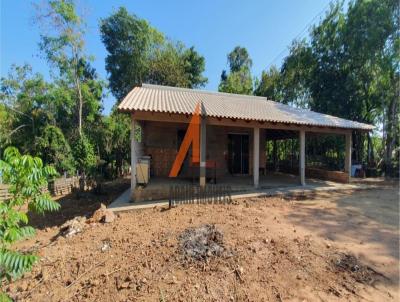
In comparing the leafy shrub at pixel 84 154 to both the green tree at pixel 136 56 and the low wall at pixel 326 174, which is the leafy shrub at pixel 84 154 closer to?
the low wall at pixel 326 174

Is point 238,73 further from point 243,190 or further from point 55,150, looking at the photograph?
point 243,190

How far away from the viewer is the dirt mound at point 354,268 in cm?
333

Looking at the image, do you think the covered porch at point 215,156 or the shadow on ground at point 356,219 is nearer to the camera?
the shadow on ground at point 356,219

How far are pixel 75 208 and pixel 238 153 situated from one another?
23.9ft

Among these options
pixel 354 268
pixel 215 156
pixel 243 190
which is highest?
pixel 215 156

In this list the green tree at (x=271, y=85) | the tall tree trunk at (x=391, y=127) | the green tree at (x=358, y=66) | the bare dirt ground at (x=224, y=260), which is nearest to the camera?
the bare dirt ground at (x=224, y=260)

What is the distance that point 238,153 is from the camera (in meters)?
11.0

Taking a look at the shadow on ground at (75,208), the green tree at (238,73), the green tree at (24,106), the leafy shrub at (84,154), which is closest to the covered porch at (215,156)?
the shadow on ground at (75,208)

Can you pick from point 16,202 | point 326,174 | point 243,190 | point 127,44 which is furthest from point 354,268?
point 127,44

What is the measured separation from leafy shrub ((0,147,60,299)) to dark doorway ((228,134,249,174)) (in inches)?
351

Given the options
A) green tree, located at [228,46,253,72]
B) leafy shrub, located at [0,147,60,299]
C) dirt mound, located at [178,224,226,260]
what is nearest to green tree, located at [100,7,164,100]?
green tree, located at [228,46,253,72]

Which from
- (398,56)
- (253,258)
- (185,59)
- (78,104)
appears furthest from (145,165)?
(185,59)

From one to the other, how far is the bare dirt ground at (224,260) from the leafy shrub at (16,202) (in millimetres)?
1264

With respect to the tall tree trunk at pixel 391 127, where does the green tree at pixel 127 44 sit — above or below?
above
